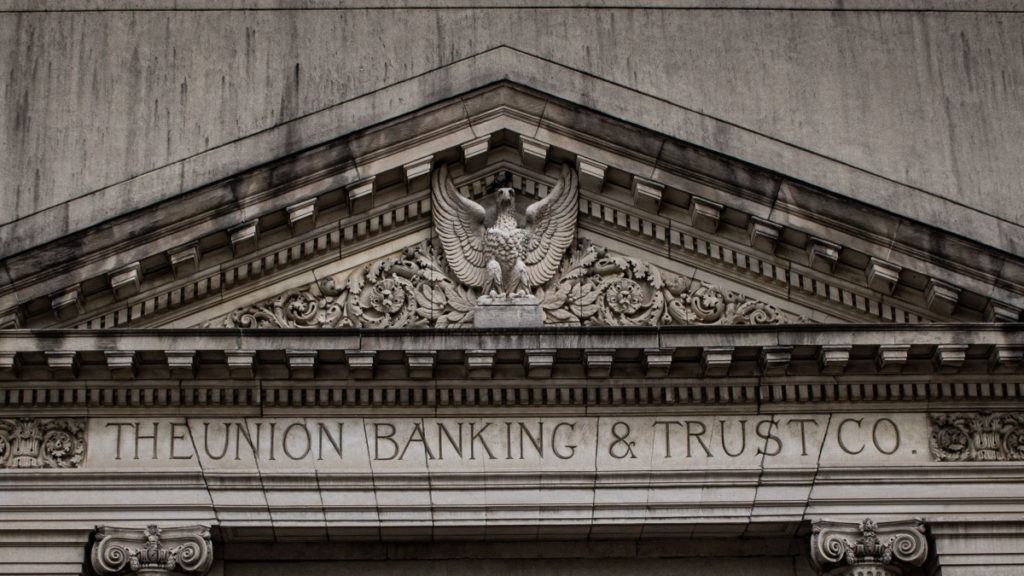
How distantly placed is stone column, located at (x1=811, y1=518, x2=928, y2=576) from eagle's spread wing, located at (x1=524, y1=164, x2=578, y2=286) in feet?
12.3

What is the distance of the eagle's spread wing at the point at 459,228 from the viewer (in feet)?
63.8

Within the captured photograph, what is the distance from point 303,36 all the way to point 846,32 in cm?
685

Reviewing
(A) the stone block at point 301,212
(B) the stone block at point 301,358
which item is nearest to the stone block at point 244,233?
(A) the stone block at point 301,212

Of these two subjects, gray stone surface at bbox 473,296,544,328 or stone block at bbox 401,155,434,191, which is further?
stone block at bbox 401,155,434,191

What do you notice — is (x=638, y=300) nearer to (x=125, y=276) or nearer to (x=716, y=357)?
(x=716, y=357)

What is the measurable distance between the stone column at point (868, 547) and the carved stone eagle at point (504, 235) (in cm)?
383

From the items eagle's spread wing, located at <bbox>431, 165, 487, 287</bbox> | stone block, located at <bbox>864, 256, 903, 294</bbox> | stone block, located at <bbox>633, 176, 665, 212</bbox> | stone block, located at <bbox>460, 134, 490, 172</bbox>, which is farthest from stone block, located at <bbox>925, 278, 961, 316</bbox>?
stone block, located at <bbox>460, 134, 490, 172</bbox>

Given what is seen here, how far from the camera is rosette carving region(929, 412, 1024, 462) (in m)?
18.8

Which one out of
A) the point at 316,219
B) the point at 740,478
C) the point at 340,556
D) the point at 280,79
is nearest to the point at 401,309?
the point at 316,219

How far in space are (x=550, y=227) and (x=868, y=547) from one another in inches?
179

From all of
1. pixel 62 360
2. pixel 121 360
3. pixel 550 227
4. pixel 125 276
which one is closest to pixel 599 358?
pixel 550 227

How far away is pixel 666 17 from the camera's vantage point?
78.8ft

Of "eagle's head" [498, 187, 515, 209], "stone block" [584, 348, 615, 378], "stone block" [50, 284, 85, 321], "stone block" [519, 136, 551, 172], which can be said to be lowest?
"stone block" [584, 348, 615, 378]

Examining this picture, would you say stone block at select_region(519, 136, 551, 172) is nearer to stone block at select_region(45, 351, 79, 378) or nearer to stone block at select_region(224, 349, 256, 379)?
stone block at select_region(224, 349, 256, 379)
